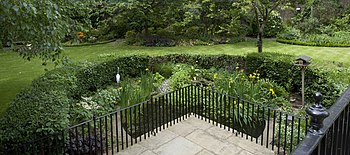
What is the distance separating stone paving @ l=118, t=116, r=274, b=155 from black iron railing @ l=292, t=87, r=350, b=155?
283 centimetres

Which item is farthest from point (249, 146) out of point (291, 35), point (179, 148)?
point (291, 35)

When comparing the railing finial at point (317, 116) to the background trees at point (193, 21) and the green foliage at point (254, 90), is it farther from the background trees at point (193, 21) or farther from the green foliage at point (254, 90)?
the background trees at point (193, 21)

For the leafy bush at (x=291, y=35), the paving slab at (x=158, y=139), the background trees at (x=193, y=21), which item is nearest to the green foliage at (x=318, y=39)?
the leafy bush at (x=291, y=35)

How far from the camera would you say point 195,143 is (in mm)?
4801

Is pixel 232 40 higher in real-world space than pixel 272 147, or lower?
higher

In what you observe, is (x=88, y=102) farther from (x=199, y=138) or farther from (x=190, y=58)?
(x=190, y=58)

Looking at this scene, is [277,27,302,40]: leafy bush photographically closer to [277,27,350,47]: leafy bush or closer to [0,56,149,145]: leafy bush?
[277,27,350,47]: leafy bush

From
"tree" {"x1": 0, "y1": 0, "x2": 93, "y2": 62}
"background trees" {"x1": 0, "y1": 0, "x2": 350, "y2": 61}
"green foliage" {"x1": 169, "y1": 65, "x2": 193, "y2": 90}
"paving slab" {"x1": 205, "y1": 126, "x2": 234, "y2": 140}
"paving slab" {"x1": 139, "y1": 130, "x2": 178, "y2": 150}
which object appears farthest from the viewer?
"background trees" {"x1": 0, "y1": 0, "x2": 350, "y2": 61}

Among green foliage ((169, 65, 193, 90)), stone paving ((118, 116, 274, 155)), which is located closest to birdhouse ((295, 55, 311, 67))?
stone paving ((118, 116, 274, 155))

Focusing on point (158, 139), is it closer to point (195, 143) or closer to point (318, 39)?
point (195, 143)

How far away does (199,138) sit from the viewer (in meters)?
4.97

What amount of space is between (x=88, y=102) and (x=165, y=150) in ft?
6.57

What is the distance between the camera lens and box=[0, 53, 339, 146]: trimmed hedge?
11.8 feet

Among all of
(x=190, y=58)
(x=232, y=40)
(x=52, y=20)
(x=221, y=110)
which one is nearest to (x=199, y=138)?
(x=221, y=110)
